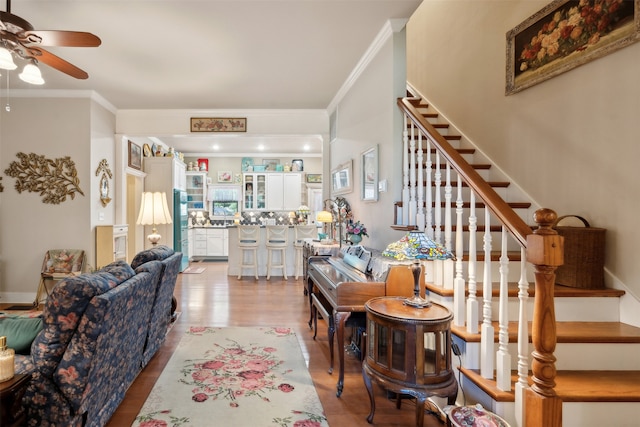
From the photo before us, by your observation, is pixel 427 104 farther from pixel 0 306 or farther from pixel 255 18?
pixel 0 306

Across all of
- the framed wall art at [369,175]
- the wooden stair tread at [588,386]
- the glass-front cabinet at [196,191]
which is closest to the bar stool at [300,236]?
the framed wall art at [369,175]

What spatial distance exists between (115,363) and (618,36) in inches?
152

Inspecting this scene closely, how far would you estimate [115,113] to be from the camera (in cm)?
529

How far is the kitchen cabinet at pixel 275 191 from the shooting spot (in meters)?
8.57

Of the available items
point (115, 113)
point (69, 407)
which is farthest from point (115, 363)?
point (115, 113)

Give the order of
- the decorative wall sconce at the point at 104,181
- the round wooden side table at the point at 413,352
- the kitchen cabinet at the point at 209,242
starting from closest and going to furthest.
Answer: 1. the round wooden side table at the point at 413,352
2. the decorative wall sconce at the point at 104,181
3. the kitchen cabinet at the point at 209,242

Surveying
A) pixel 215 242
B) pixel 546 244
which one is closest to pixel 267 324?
pixel 546 244

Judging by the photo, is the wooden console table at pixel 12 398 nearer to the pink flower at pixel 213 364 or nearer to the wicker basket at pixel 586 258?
the pink flower at pixel 213 364

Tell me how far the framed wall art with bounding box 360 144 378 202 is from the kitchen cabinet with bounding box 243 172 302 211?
16.4 feet

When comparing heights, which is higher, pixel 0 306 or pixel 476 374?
pixel 476 374

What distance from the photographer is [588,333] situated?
1.82 metres

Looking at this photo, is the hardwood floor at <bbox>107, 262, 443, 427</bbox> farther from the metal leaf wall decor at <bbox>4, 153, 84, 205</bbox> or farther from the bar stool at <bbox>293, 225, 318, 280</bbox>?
the metal leaf wall decor at <bbox>4, 153, 84, 205</bbox>

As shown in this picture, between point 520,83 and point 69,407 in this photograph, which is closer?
point 69,407

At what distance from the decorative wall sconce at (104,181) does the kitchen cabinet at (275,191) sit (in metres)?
3.87
